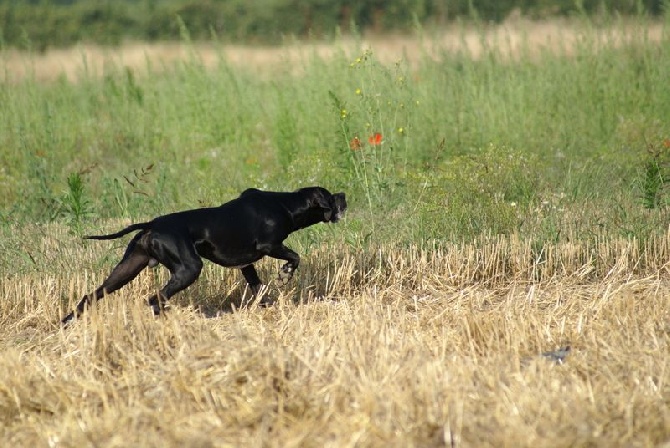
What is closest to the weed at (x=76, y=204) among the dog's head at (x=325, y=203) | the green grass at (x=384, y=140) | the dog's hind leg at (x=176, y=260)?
the green grass at (x=384, y=140)

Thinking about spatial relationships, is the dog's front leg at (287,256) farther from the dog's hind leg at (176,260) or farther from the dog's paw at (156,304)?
the dog's paw at (156,304)

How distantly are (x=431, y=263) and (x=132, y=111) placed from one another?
270 inches

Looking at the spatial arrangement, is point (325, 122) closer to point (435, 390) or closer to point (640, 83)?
point (640, 83)

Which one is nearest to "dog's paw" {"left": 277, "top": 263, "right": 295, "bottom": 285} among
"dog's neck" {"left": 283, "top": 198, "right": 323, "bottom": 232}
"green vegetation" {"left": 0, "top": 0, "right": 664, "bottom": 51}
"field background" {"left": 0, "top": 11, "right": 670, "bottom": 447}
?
"field background" {"left": 0, "top": 11, "right": 670, "bottom": 447}

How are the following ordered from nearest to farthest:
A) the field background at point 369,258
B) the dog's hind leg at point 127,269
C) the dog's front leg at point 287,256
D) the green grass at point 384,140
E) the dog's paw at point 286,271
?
the field background at point 369,258, the dog's hind leg at point 127,269, the dog's front leg at point 287,256, the dog's paw at point 286,271, the green grass at point 384,140

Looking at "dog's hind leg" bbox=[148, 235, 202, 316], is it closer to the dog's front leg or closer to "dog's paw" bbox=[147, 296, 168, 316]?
"dog's paw" bbox=[147, 296, 168, 316]

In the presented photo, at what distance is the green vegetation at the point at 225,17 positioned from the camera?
70.3 feet

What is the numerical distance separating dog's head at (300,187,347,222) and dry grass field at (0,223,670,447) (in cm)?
50

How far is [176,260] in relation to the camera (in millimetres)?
6355

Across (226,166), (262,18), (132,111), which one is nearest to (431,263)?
(226,166)

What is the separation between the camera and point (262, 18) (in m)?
26.5

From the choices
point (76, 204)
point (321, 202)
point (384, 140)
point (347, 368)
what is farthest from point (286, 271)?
point (384, 140)

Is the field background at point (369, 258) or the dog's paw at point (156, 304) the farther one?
the dog's paw at point (156, 304)

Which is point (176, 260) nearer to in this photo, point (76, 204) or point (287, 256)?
point (287, 256)
